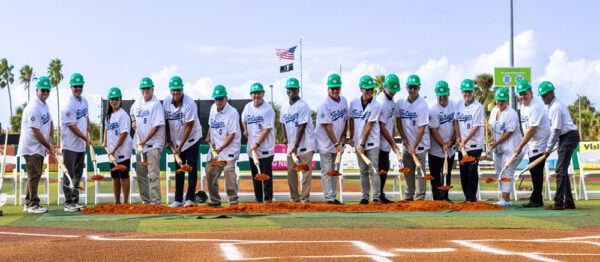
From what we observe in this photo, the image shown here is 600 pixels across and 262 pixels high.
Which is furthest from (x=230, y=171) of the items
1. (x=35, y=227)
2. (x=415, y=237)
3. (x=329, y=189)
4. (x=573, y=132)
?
(x=573, y=132)

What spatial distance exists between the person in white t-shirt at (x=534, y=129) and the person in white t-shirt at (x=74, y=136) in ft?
24.5

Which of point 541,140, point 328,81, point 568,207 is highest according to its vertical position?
point 328,81

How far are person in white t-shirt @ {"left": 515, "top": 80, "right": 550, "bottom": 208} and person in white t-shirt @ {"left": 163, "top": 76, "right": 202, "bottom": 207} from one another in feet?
18.1

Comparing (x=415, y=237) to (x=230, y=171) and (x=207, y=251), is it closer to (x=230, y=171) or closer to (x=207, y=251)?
(x=207, y=251)

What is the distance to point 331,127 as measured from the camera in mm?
13172

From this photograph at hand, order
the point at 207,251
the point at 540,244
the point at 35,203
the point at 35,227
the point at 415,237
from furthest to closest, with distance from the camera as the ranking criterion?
the point at 35,203
the point at 35,227
the point at 415,237
the point at 540,244
the point at 207,251

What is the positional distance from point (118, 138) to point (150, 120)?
2.69 ft

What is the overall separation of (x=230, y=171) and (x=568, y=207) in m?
5.83

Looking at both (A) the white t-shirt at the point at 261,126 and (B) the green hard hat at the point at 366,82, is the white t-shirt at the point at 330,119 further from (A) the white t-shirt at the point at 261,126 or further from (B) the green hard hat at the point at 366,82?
(A) the white t-shirt at the point at 261,126

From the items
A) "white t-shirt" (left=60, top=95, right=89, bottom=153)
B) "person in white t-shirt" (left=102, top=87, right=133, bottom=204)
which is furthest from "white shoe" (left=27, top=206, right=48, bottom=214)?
"person in white t-shirt" (left=102, top=87, right=133, bottom=204)

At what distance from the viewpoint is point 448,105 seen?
13750 mm

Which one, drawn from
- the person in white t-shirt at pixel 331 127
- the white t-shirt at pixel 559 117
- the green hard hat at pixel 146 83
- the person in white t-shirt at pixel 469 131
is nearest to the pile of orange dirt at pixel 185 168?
the green hard hat at pixel 146 83

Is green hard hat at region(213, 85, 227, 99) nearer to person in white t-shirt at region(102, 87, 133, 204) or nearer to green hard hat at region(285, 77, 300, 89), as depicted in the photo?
green hard hat at region(285, 77, 300, 89)

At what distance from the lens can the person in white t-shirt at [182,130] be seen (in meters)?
12.9
